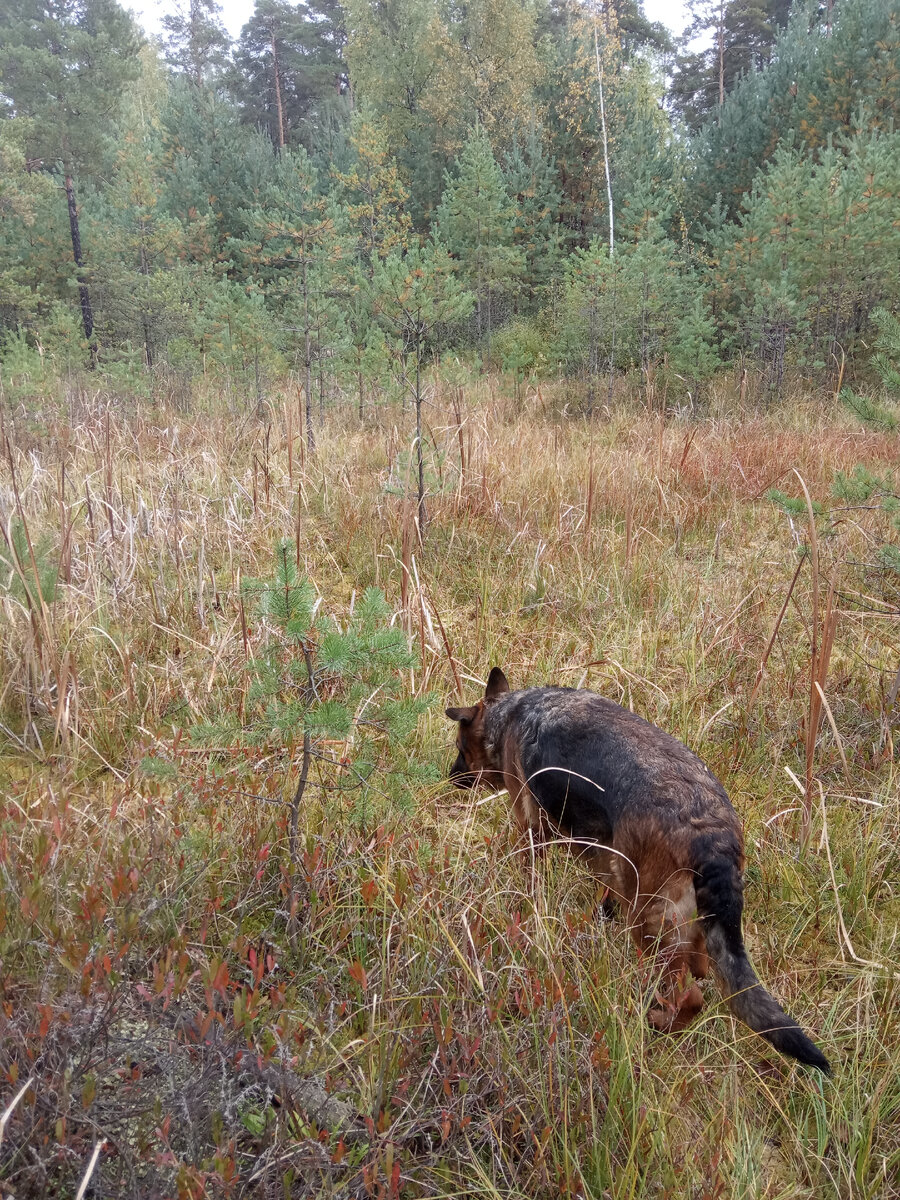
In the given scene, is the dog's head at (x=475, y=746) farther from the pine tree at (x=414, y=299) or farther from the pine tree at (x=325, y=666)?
the pine tree at (x=414, y=299)

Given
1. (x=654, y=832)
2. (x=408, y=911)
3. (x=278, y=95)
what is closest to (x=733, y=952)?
(x=654, y=832)

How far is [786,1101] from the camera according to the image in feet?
5.34

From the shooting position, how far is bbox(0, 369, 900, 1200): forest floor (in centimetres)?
133

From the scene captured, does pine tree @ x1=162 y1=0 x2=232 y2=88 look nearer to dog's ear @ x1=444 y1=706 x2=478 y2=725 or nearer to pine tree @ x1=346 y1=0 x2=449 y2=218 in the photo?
pine tree @ x1=346 y1=0 x2=449 y2=218

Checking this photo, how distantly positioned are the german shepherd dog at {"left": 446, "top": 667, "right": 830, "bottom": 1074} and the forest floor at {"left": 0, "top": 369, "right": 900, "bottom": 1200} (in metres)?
0.11

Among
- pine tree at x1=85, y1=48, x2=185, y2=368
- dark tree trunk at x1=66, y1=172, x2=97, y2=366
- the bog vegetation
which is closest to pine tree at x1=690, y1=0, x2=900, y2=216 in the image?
the bog vegetation

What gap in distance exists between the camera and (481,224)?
50.4 ft

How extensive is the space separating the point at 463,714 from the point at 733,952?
1.25m

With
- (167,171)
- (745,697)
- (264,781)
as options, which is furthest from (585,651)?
(167,171)

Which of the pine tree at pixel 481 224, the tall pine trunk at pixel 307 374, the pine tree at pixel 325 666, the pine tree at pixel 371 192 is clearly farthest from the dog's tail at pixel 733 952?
the pine tree at pixel 371 192

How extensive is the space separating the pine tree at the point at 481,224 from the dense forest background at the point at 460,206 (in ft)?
0.25

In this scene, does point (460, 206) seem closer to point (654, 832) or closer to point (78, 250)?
point (78, 250)

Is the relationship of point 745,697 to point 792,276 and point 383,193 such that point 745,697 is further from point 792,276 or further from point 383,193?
point 383,193

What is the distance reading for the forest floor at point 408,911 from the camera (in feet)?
4.37
